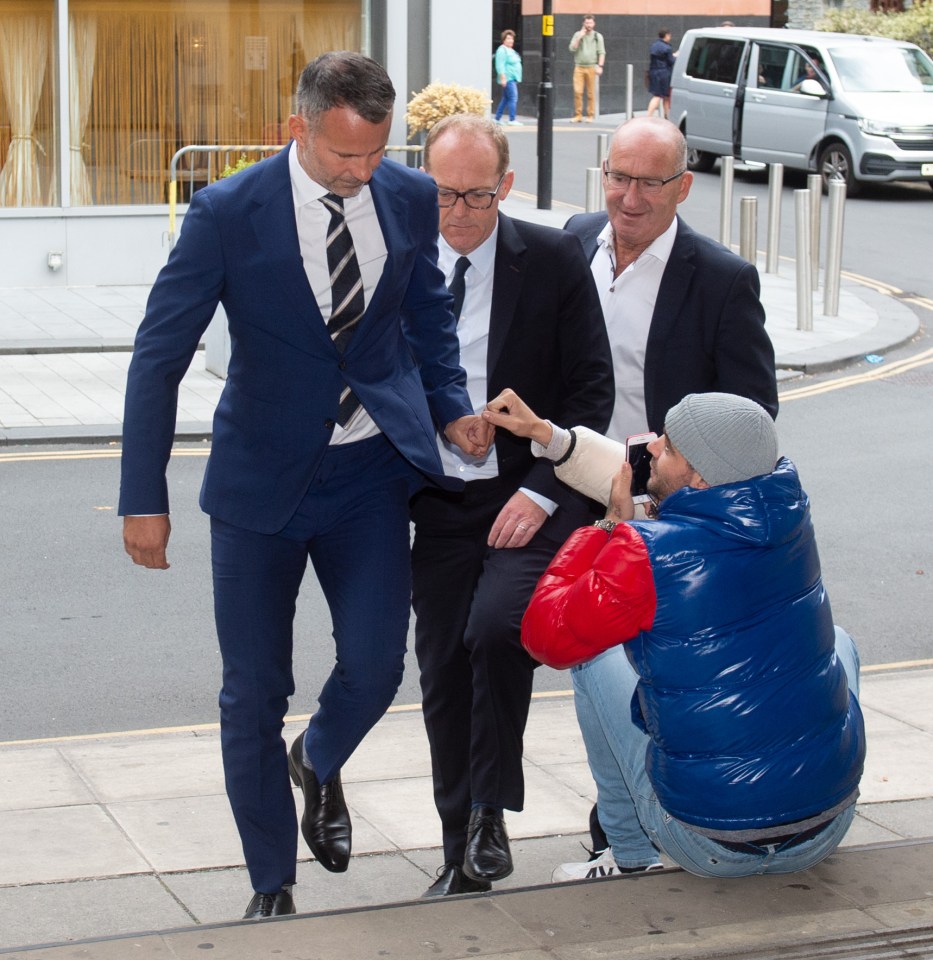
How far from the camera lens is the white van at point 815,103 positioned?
23078 mm

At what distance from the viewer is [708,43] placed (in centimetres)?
2580

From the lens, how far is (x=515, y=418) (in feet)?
13.5

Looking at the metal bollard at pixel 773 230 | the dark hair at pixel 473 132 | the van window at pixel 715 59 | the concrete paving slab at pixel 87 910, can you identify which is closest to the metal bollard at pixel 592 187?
the metal bollard at pixel 773 230

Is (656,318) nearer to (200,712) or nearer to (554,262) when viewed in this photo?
(554,262)

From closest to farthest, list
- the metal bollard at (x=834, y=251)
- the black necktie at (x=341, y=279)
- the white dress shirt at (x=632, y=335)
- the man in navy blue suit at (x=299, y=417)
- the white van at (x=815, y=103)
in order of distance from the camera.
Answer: the man in navy blue suit at (x=299, y=417)
the black necktie at (x=341, y=279)
the white dress shirt at (x=632, y=335)
the metal bollard at (x=834, y=251)
the white van at (x=815, y=103)

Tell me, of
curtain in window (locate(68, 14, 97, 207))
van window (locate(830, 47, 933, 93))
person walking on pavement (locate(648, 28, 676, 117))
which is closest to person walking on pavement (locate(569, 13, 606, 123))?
person walking on pavement (locate(648, 28, 676, 117))

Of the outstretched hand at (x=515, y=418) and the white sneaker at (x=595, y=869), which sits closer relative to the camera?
the outstretched hand at (x=515, y=418)

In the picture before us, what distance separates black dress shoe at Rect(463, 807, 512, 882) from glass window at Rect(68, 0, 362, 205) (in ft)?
43.8

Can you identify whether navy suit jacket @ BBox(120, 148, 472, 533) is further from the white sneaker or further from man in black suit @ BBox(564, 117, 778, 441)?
the white sneaker

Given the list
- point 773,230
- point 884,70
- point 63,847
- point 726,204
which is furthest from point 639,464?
point 884,70

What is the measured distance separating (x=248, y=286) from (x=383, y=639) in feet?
2.99

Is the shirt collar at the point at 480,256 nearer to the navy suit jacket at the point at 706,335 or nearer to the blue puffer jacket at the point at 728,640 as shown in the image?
the navy suit jacket at the point at 706,335

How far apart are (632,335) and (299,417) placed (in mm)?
1105

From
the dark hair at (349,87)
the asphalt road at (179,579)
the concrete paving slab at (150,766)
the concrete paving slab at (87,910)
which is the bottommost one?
the asphalt road at (179,579)
